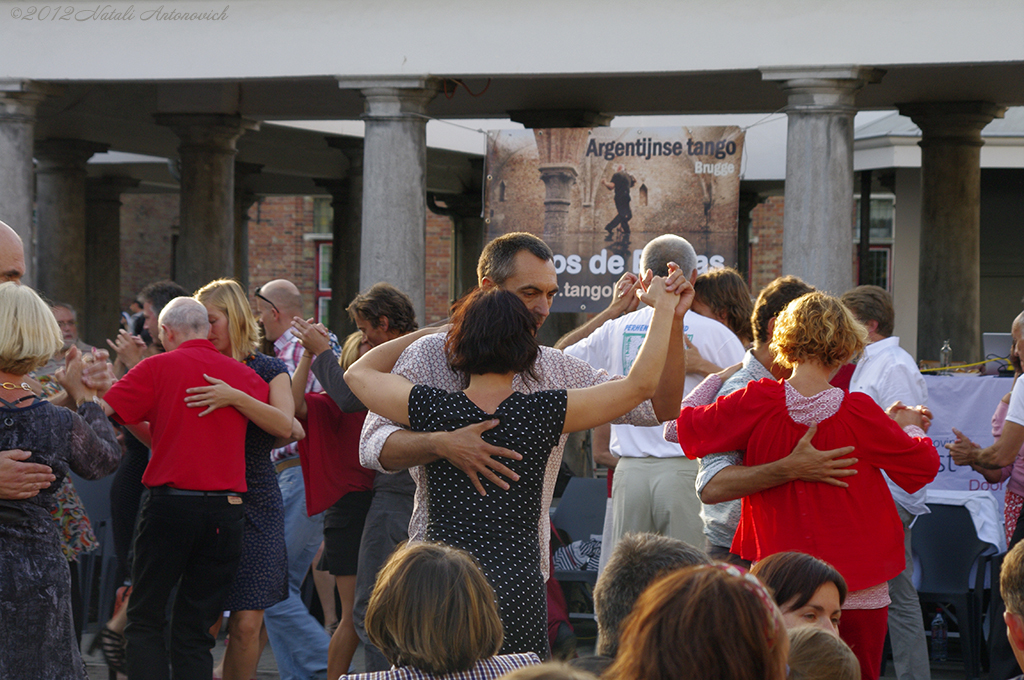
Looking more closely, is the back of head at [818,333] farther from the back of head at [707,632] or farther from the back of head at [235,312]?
the back of head at [235,312]

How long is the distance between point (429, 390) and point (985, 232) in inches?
639

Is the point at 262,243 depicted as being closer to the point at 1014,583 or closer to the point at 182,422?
the point at 182,422

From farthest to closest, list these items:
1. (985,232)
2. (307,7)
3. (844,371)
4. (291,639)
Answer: (985,232)
(307,7)
(291,639)
(844,371)

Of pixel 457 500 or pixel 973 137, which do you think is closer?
pixel 457 500

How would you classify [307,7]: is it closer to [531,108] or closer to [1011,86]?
[531,108]

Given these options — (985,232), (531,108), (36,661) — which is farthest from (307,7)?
(985,232)

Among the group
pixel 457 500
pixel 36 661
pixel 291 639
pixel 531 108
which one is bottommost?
pixel 291 639

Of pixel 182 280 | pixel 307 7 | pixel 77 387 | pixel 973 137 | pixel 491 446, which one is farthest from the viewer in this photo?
pixel 182 280

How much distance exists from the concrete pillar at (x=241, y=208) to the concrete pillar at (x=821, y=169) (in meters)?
10.2

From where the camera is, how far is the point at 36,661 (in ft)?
11.1

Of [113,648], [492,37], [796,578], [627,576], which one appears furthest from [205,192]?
[627,576]

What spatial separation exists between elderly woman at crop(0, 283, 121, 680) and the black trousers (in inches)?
33.4

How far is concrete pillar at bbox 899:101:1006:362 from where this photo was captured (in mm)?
12734

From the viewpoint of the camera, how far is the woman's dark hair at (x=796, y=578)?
9.27 feet
